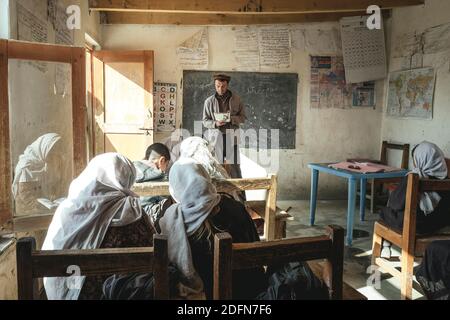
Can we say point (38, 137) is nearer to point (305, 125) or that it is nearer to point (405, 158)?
point (305, 125)

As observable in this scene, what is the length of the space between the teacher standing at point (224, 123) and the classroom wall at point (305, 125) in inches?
40.8

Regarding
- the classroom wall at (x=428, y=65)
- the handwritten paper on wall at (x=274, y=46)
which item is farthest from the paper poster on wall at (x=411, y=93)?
the handwritten paper on wall at (x=274, y=46)

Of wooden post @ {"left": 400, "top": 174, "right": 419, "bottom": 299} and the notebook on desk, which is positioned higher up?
the notebook on desk

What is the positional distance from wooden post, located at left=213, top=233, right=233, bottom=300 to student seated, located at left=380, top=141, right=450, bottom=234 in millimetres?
2019

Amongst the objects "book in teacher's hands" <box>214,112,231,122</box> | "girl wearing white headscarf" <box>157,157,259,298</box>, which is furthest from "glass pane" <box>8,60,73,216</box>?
"book in teacher's hands" <box>214,112,231,122</box>

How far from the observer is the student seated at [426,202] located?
9.07ft

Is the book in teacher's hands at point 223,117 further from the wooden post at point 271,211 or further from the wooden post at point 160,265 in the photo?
the wooden post at point 160,265

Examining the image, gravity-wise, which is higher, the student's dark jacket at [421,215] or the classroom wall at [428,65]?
the classroom wall at [428,65]

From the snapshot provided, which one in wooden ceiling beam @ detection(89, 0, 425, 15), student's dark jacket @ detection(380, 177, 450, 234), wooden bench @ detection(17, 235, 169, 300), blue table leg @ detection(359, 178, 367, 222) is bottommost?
blue table leg @ detection(359, 178, 367, 222)

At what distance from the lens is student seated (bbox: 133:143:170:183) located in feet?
9.41

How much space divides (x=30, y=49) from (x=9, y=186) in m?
0.75

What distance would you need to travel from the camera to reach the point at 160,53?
5586 mm

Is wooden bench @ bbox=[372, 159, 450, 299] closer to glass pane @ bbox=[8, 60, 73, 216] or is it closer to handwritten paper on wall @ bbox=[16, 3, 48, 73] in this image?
glass pane @ bbox=[8, 60, 73, 216]

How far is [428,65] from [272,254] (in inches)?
182
